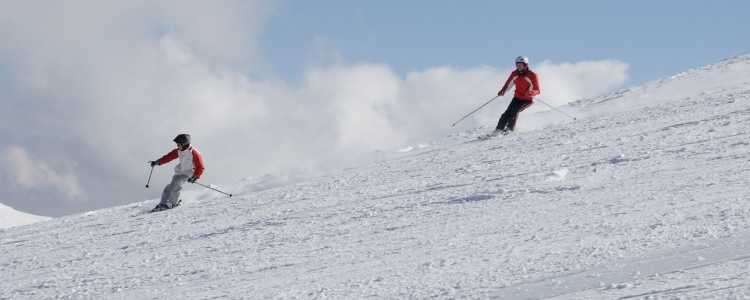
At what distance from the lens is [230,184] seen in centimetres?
1591

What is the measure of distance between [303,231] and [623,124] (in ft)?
25.0

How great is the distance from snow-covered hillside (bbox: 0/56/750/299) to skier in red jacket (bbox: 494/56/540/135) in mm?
1574

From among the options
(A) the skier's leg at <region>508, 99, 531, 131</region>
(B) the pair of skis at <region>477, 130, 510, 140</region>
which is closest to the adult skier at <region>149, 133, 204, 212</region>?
(B) the pair of skis at <region>477, 130, 510, 140</region>

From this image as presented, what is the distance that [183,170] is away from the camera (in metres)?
14.2

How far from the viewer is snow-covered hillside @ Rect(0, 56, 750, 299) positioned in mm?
5879

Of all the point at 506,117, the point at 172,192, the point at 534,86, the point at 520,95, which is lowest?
the point at 172,192

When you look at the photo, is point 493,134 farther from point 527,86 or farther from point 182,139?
point 182,139

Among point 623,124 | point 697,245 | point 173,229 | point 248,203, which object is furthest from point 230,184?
point 697,245

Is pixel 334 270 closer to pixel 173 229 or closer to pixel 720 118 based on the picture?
pixel 173 229

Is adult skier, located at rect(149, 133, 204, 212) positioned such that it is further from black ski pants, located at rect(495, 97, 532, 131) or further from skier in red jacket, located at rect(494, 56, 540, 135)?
black ski pants, located at rect(495, 97, 532, 131)

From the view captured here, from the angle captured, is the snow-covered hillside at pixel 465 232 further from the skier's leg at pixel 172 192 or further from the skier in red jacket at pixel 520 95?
the skier in red jacket at pixel 520 95

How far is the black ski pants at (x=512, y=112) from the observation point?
16.2m

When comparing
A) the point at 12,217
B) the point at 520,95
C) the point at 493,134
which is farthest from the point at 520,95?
the point at 12,217

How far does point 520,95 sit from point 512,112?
1.25 ft
